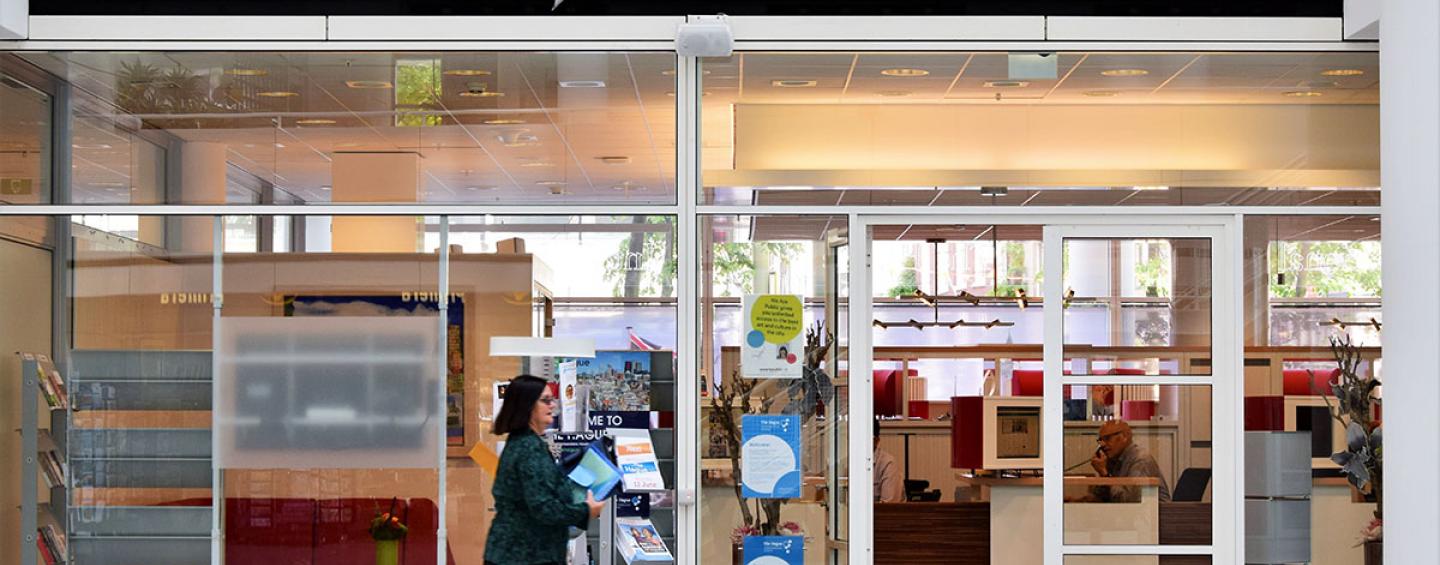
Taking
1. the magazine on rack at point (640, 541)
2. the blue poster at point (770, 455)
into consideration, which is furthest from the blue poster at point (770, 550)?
the magazine on rack at point (640, 541)

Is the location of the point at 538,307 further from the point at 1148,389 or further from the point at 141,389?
the point at 1148,389

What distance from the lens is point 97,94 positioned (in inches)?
288

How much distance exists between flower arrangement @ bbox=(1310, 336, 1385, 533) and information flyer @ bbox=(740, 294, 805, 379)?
2470 mm

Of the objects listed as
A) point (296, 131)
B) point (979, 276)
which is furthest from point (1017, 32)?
point (979, 276)

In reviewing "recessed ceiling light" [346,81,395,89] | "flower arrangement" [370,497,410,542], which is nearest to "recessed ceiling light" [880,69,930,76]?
"recessed ceiling light" [346,81,395,89]

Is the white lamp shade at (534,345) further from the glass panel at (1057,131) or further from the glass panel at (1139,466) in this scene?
the glass panel at (1139,466)

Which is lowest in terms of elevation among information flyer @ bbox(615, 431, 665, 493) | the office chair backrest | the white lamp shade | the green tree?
the office chair backrest

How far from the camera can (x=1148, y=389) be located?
7312 mm

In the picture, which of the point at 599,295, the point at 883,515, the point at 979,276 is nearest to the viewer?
the point at 599,295

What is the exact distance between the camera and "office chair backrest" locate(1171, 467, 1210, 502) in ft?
24.3

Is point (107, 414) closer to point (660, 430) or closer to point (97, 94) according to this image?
point (97, 94)

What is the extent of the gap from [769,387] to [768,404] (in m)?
0.08

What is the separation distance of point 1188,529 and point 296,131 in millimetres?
4659

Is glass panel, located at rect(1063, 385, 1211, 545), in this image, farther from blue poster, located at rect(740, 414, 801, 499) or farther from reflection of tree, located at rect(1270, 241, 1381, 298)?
blue poster, located at rect(740, 414, 801, 499)
